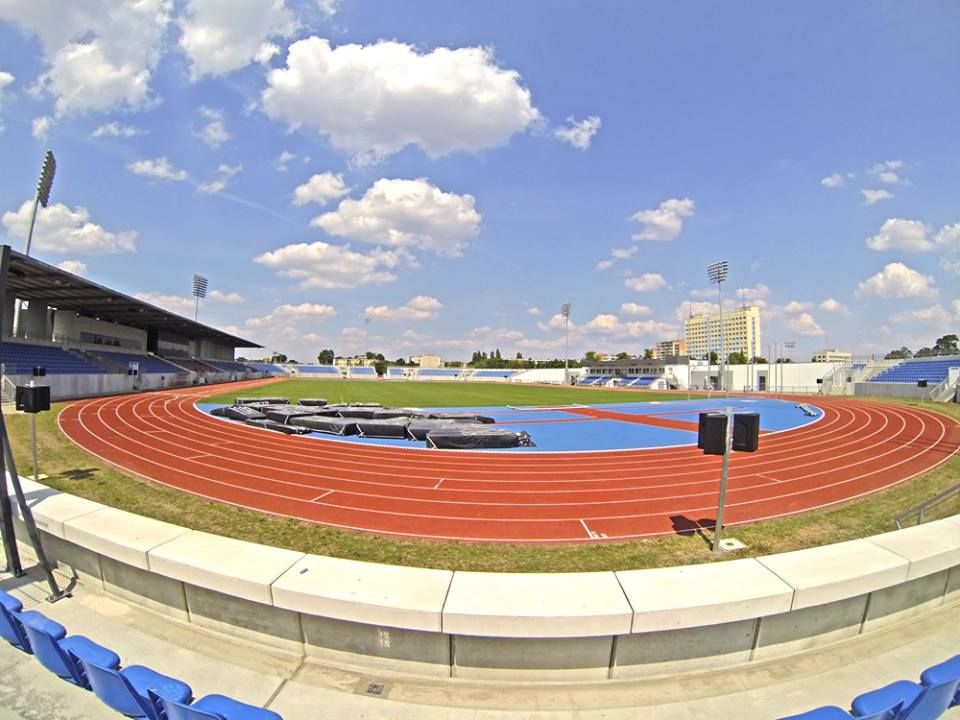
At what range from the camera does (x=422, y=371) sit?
10444 cm

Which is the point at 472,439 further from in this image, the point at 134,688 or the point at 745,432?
the point at 134,688

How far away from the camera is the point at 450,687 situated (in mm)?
3932

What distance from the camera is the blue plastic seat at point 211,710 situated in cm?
266

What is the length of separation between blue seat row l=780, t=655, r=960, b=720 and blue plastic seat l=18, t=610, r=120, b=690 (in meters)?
4.80

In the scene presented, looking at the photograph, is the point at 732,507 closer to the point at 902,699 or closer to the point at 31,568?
the point at 902,699

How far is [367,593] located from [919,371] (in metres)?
59.9

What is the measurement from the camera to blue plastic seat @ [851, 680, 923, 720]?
278 centimetres

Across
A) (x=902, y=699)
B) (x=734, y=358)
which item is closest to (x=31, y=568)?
(x=902, y=699)

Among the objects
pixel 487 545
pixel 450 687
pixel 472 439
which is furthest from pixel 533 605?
pixel 472 439

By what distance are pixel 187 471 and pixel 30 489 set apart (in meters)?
4.56

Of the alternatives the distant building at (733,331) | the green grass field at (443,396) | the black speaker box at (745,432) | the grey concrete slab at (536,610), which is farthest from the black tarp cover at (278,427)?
the distant building at (733,331)

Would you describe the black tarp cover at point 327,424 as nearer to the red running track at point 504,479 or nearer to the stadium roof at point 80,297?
the red running track at point 504,479

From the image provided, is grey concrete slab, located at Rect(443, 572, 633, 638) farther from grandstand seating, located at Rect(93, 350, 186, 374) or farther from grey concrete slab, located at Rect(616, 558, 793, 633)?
grandstand seating, located at Rect(93, 350, 186, 374)

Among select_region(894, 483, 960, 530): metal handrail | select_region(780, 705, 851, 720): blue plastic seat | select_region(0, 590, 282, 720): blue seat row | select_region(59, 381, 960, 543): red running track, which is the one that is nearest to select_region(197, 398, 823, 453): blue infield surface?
select_region(59, 381, 960, 543): red running track
